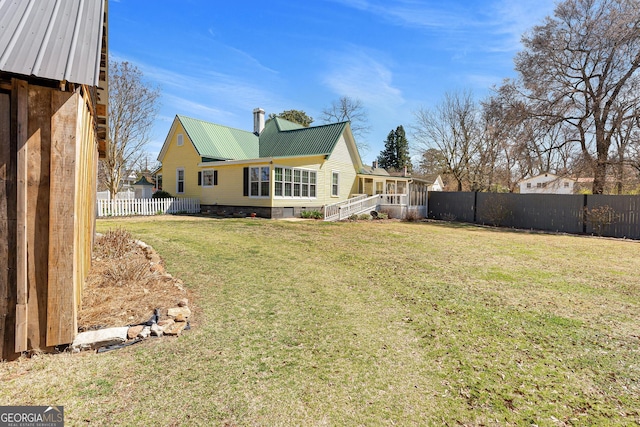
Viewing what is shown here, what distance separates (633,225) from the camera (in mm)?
12969

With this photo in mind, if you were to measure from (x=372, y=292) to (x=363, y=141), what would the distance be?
35.1 m

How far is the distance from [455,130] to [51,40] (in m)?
29.8

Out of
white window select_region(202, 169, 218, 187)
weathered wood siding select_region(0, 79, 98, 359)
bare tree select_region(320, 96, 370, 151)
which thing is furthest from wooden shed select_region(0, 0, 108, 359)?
bare tree select_region(320, 96, 370, 151)

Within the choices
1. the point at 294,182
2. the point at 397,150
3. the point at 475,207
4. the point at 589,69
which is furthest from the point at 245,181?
the point at 397,150

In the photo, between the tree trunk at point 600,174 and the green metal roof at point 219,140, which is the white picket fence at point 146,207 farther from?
the tree trunk at point 600,174

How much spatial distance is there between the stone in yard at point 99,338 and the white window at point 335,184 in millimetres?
17119

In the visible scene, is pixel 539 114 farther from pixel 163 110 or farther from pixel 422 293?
pixel 163 110

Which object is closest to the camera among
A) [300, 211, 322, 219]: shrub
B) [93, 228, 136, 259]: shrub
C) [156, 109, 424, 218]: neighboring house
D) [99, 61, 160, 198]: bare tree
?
[93, 228, 136, 259]: shrub

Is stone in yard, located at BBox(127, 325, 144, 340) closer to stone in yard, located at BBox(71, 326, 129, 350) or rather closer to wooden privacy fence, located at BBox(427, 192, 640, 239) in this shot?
stone in yard, located at BBox(71, 326, 129, 350)

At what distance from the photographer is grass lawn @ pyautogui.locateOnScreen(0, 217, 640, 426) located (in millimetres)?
2129

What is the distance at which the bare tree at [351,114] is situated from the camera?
36531 millimetres

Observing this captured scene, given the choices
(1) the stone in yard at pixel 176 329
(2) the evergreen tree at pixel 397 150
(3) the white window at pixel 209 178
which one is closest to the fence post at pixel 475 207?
(3) the white window at pixel 209 178

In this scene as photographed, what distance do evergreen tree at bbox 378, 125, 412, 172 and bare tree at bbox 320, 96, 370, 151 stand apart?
17.9 metres

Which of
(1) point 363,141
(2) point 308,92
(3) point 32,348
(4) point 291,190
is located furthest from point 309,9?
(1) point 363,141
